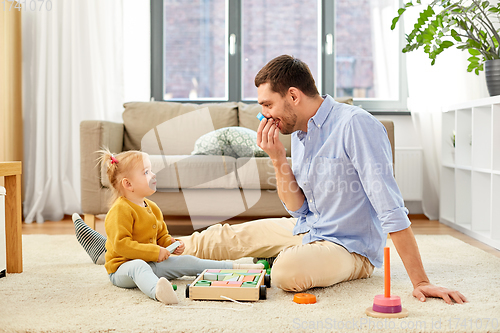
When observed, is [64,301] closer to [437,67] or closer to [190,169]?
[190,169]

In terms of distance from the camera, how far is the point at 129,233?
1.38m

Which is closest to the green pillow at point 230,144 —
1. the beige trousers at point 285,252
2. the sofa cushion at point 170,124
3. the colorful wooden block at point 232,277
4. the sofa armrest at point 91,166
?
the sofa cushion at point 170,124

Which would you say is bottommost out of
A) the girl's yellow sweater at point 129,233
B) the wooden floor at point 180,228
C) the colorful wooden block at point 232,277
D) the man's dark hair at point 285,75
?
the wooden floor at point 180,228

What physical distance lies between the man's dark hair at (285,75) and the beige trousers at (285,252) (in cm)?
47

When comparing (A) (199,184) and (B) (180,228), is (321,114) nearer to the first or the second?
(A) (199,184)

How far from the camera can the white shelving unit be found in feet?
7.03

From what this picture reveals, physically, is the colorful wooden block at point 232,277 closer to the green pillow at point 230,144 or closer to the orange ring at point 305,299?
the orange ring at point 305,299

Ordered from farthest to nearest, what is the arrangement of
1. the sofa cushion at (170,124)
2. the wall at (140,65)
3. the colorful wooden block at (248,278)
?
the wall at (140,65) < the sofa cushion at (170,124) < the colorful wooden block at (248,278)

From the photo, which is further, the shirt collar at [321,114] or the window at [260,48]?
the window at [260,48]

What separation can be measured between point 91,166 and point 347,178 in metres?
1.52

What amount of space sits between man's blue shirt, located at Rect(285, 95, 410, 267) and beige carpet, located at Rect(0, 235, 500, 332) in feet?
0.54

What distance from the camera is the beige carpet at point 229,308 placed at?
103cm

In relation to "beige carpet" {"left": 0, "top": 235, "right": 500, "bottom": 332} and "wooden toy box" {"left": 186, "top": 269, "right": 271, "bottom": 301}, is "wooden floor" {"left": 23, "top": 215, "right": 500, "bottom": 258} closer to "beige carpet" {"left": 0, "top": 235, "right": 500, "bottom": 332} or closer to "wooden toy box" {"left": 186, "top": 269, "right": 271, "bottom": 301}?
"beige carpet" {"left": 0, "top": 235, "right": 500, "bottom": 332}

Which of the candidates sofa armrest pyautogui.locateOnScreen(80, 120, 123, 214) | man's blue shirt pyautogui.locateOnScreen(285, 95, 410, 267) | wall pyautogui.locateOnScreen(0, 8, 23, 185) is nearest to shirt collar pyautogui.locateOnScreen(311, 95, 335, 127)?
man's blue shirt pyautogui.locateOnScreen(285, 95, 410, 267)
